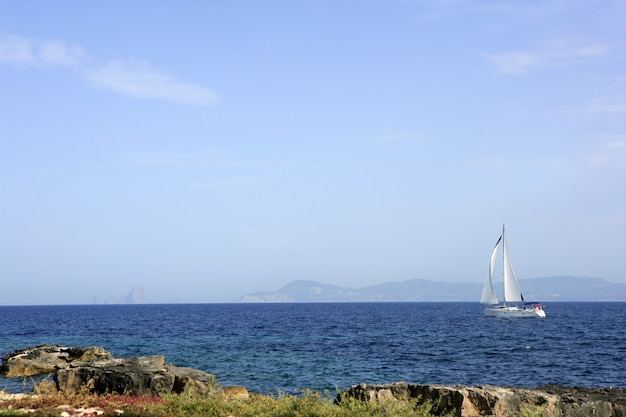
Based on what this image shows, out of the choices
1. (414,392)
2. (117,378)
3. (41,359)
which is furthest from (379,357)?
(414,392)

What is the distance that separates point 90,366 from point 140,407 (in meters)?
10.4

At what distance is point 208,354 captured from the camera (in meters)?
54.7

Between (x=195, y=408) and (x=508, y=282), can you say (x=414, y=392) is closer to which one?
(x=195, y=408)

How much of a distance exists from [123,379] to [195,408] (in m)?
8.29

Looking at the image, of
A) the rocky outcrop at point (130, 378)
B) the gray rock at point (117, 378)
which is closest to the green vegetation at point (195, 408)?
the rocky outcrop at point (130, 378)

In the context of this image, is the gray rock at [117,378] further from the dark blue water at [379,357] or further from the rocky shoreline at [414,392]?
the dark blue water at [379,357]

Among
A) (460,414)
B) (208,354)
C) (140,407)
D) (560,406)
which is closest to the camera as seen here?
(140,407)

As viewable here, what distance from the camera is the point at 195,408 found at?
16.2 m

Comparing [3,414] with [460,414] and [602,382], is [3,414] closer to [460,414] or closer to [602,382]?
[460,414]

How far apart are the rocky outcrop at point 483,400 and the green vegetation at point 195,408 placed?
1.74 m

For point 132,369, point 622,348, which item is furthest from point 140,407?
point 622,348

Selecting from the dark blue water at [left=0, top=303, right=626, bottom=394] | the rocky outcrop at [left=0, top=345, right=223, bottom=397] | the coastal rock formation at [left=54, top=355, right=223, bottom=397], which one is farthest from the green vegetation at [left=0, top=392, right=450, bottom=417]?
the dark blue water at [left=0, top=303, right=626, bottom=394]

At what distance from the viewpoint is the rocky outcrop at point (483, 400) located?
61.9 ft

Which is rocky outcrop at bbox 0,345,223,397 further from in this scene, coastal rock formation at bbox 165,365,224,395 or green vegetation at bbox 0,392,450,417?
green vegetation at bbox 0,392,450,417
